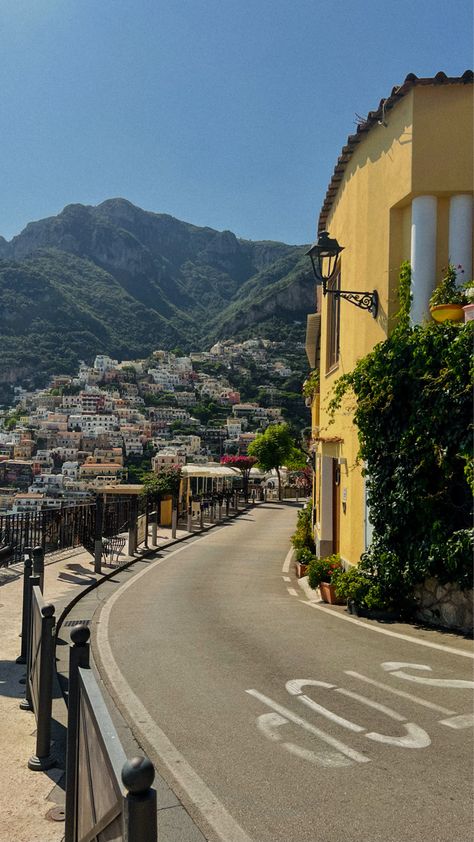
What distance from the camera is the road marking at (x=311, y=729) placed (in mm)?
4320

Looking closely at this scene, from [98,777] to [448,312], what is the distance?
7.65 meters

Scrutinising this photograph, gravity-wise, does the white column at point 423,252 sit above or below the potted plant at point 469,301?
above

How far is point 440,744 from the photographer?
4.49 m

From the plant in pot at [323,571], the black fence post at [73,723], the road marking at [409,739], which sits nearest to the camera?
the black fence post at [73,723]

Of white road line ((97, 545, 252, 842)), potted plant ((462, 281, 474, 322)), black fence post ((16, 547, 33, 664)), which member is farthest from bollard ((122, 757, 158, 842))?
potted plant ((462, 281, 474, 322))

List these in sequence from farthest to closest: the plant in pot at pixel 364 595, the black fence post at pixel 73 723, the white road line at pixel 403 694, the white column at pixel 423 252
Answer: the white column at pixel 423 252 → the plant in pot at pixel 364 595 → the white road line at pixel 403 694 → the black fence post at pixel 73 723

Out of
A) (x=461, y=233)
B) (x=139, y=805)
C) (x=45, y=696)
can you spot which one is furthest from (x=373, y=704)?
(x=461, y=233)

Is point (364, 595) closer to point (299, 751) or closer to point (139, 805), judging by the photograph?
point (299, 751)

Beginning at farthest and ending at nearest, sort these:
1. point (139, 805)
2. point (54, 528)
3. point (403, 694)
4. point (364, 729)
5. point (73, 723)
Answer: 1. point (54, 528)
2. point (403, 694)
3. point (364, 729)
4. point (73, 723)
5. point (139, 805)

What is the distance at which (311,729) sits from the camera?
478 cm

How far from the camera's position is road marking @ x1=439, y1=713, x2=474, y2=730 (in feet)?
15.9

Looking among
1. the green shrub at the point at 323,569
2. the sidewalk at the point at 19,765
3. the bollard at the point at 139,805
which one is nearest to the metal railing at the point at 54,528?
the sidewalk at the point at 19,765

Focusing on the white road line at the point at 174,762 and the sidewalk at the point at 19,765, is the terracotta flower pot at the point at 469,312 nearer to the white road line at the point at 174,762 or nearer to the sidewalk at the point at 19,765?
the white road line at the point at 174,762

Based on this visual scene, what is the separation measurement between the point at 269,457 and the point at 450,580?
43387 millimetres
